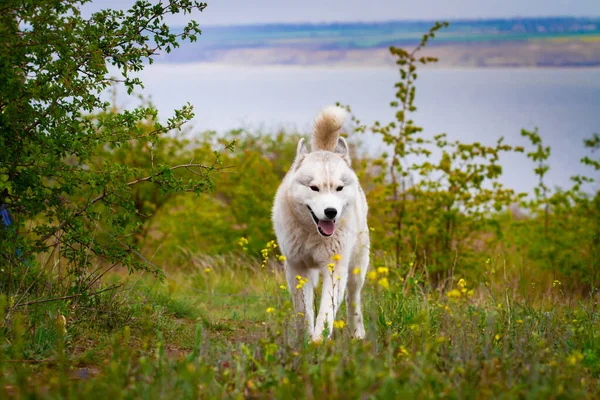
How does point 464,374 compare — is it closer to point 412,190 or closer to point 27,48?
point 27,48

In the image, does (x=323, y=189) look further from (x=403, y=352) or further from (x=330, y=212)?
(x=403, y=352)

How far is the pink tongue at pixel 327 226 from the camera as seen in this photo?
5.62 meters

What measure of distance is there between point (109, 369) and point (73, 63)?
278cm

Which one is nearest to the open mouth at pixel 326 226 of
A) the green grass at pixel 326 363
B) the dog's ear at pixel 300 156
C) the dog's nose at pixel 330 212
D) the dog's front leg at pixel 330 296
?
the dog's nose at pixel 330 212

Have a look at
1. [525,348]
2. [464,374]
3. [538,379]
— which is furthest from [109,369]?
[525,348]

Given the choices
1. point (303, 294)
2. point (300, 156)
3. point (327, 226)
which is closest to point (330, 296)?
point (303, 294)

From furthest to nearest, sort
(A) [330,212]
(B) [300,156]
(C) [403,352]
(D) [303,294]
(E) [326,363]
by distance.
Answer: (B) [300,156] < (D) [303,294] < (A) [330,212] < (C) [403,352] < (E) [326,363]

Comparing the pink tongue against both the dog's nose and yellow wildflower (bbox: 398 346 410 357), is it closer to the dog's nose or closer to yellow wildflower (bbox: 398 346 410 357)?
the dog's nose

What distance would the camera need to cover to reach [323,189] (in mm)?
5699

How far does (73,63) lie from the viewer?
17.4ft

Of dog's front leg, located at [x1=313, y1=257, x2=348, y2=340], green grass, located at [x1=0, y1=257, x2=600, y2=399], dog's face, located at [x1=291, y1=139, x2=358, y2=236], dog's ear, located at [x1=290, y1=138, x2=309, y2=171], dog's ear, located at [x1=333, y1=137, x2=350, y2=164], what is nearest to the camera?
green grass, located at [x1=0, y1=257, x2=600, y2=399]

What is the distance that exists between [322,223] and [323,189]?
282 mm

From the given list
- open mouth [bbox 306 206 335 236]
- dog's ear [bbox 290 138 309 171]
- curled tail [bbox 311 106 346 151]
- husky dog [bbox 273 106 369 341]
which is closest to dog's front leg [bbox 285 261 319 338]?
husky dog [bbox 273 106 369 341]

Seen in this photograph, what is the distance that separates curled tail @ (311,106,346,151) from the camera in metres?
6.43
